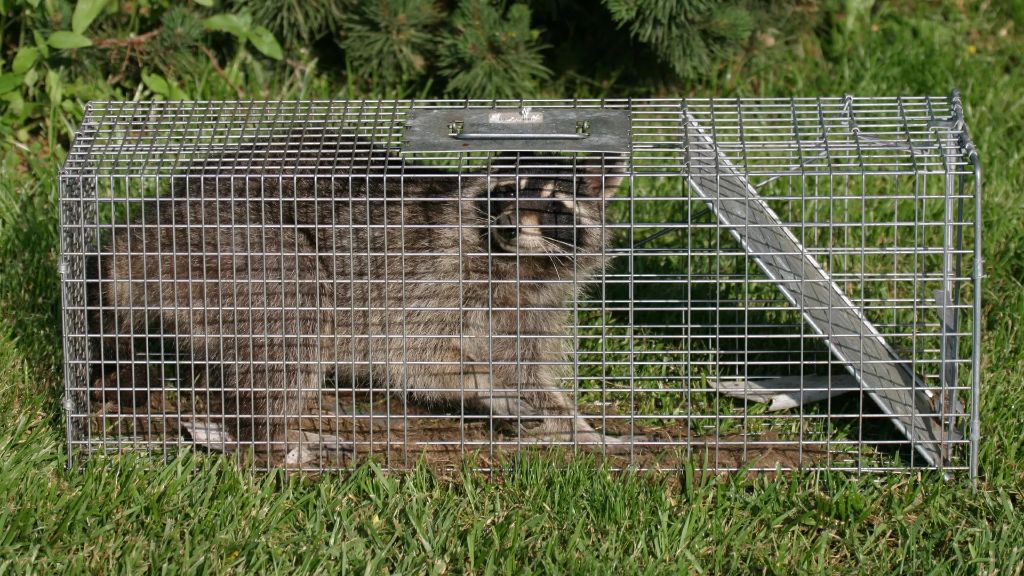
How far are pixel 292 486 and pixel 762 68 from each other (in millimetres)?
3900

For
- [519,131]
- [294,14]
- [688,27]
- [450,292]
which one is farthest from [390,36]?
[519,131]

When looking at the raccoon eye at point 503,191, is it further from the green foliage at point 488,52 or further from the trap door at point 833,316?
the green foliage at point 488,52

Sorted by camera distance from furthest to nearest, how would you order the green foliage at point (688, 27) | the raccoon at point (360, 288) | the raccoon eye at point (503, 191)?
the green foliage at point (688, 27), the raccoon eye at point (503, 191), the raccoon at point (360, 288)

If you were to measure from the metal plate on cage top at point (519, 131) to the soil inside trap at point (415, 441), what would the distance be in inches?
33.5

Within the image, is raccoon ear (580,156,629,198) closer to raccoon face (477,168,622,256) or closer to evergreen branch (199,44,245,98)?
raccoon face (477,168,622,256)

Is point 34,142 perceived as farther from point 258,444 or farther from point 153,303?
point 258,444

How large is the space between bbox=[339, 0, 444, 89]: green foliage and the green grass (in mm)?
A: 2544

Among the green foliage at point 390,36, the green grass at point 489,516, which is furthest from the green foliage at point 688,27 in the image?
the green grass at point 489,516

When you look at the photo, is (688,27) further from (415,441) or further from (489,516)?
(489,516)

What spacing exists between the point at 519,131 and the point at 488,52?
94.3 inches

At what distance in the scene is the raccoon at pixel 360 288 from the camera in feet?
13.2

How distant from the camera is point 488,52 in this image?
6.20 metres

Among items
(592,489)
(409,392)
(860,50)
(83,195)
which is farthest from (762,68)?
(83,195)

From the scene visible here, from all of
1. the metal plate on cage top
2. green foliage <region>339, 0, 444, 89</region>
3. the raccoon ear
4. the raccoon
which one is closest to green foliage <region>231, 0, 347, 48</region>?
green foliage <region>339, 0, 444, 89</region>
